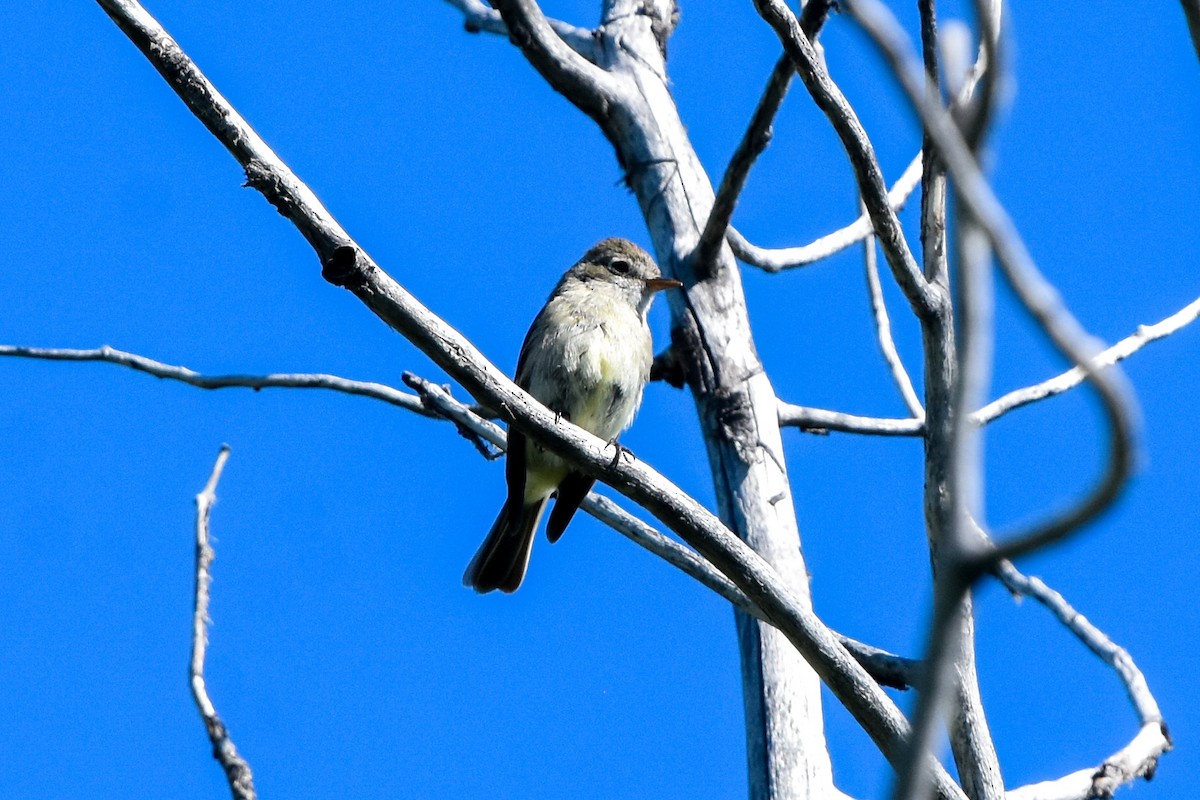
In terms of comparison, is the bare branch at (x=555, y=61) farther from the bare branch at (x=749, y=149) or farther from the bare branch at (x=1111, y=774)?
the bare branch at (x=1111, y=774)

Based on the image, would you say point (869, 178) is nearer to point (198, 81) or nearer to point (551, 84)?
point (198, 81)

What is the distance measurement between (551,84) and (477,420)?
2.03m

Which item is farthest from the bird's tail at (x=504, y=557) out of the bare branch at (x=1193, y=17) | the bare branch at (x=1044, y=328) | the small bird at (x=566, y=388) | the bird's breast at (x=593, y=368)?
the bare branch at (x=1044, y=328)

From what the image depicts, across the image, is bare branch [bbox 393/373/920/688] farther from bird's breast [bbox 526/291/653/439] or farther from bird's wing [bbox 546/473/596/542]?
bird's breast [bbox 526/291/653/439]

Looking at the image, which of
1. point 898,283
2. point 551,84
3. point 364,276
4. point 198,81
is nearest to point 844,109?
point 898,283

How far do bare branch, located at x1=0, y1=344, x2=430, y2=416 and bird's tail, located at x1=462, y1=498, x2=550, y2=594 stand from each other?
1.63 m

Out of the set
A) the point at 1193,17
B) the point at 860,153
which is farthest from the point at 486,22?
the point at 1193,17

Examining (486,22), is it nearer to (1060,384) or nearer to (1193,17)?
(1060,384)

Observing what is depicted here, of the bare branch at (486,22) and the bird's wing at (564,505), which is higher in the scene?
the bare branch at (486,22)

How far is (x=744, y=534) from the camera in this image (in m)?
5.28

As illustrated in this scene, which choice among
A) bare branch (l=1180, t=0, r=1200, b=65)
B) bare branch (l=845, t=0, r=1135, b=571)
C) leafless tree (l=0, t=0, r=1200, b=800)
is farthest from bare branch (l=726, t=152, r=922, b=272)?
bare branch (l=845, t=0, r=1135, b=571)

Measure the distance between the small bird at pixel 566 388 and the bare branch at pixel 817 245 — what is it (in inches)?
28.0

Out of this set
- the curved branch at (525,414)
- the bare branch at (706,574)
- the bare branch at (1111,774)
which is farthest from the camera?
the bare branch at (1111,774)

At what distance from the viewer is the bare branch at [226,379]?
5.71 meters
